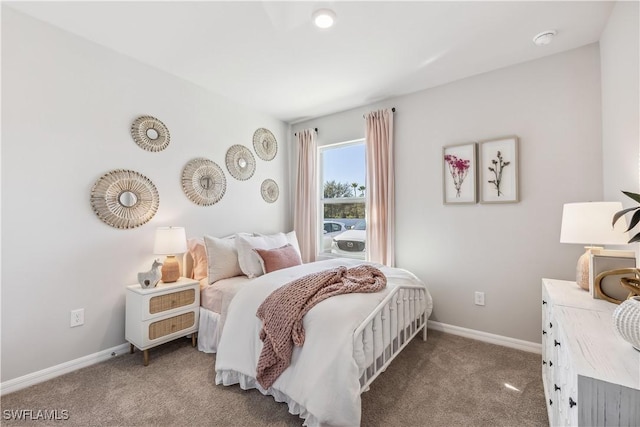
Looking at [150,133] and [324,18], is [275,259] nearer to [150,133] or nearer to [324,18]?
[150,133]

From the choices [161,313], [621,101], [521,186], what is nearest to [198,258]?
[161,313]

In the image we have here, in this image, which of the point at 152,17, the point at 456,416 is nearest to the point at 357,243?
the point at 456,416

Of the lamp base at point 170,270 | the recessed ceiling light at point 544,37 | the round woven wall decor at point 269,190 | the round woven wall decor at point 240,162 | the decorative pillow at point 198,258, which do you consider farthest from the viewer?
the round woven wall decor at point 269,190

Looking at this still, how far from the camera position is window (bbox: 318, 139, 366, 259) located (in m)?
3.61

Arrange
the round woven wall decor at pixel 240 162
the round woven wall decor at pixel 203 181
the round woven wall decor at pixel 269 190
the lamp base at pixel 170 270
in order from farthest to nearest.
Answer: the round woven wall decor at pixel 269 190
the round woven wall decor at pixel 240 162
the round woven wall decor at pixel 203 181
the lamp base at pixel 170 270

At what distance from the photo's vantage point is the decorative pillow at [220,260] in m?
2.63

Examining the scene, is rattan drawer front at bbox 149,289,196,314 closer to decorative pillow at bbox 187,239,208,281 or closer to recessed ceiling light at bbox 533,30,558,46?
decorative pillow at bbox 187,239,208,281

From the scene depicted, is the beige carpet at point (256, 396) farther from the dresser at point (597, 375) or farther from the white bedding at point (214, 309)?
the dresser at point (597, 375)

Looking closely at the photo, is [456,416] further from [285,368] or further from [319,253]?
[319,253]

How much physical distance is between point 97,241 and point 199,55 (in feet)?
5.88

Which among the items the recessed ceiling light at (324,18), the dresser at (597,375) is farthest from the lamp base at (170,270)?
the dresser at (597,375)

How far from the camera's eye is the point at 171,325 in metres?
2.38

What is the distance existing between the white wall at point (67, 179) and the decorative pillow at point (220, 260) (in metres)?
0.47

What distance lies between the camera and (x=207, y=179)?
10.2ft
